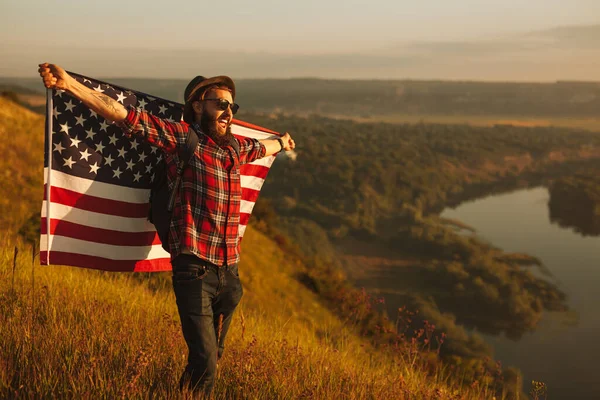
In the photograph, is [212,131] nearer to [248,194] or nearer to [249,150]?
[249,150]

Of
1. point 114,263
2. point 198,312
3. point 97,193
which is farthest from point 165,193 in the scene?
point 114,263

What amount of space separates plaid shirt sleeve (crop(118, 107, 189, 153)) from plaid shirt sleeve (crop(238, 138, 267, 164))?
1.81 feet

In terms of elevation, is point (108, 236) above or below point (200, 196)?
below

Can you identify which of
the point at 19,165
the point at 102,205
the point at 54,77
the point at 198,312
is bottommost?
the point at 19,165

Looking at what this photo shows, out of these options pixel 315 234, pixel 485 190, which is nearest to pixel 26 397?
pixel 315 234

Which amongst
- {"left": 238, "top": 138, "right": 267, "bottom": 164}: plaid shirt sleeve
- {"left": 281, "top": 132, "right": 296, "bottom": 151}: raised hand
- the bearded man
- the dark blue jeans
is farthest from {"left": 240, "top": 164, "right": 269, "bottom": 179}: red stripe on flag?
→ the dark blue jeans

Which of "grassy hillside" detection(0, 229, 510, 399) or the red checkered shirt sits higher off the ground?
the red checkered shirt

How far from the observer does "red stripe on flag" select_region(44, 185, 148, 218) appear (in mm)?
4621

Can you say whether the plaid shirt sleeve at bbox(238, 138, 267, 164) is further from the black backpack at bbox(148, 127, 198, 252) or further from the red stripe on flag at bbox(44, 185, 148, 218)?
the red stripe on flag at bbox(44, 185, 148, 218)

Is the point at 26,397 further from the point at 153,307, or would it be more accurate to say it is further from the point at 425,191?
the point at 425,191

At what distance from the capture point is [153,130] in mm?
3539

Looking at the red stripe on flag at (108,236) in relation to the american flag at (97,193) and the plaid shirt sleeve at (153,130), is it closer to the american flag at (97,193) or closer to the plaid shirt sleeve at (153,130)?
the american flag at (97,193)

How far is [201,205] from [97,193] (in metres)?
1.70

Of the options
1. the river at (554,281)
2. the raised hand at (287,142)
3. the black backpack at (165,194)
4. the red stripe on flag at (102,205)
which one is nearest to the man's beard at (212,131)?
the black backpack at (165,194)
